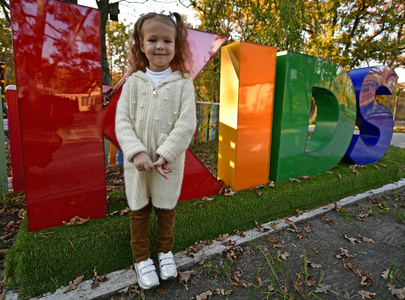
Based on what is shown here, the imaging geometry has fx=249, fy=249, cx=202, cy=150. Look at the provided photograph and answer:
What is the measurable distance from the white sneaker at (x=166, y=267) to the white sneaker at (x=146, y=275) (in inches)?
2.7

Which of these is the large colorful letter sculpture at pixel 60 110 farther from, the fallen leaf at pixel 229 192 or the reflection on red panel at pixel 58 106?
the fallen leaf at pixel 229 192

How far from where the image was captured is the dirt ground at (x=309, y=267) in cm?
208

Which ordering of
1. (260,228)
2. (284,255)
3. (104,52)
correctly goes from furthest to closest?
1. (104,52)
2. (260,228)
3. (284,255)

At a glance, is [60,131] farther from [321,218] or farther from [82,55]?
[321,218]

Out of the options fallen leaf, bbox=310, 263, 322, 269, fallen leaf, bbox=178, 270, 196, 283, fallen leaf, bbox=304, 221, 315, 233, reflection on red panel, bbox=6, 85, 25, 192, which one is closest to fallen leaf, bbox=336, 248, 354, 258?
fallen leaf, bbox=310, 263, 322, 269

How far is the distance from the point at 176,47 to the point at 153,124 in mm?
676

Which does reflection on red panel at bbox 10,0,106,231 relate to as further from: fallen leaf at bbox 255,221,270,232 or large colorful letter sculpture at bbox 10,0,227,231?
fallen leaf at bbox 255,221,270,232

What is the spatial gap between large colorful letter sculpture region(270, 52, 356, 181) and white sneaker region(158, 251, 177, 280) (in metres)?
2.18

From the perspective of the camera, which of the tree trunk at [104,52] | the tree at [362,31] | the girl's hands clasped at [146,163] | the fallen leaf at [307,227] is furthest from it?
the tree at [362,31]

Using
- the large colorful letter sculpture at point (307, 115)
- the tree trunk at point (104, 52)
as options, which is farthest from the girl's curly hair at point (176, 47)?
the tree trunk at point (104, 52)

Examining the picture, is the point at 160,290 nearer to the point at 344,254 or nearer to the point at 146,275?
the point at 146,275

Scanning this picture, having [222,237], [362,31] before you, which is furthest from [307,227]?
[362,31]

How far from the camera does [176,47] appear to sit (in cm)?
203

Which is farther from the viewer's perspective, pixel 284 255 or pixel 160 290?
pixel 284 255
